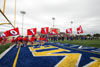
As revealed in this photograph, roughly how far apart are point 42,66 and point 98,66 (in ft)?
7.47

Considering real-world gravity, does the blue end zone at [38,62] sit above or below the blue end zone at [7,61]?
above

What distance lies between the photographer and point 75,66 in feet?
8.85

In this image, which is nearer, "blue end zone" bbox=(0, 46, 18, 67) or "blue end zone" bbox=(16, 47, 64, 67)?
"blue end zone" bbox=(16, 47, 64, 67)

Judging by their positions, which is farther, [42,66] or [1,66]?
[1,66]

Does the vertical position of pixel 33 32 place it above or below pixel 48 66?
above

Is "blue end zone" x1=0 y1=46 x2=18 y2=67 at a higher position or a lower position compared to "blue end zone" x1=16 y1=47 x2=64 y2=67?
lower

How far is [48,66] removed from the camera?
2.76m

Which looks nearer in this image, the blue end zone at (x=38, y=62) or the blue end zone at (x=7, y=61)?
the blue end zone at (x=38, y=62)

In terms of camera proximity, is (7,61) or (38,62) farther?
(7,61)

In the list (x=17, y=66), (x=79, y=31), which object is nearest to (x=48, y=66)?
(x=17, y=66)

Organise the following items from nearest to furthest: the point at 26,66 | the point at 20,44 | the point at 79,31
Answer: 1. the point at 26,66
2. the point at 20,44
3. the point at 79,31

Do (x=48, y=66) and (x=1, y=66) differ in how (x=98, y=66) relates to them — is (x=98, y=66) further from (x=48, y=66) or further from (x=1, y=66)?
(x=1, y=66)

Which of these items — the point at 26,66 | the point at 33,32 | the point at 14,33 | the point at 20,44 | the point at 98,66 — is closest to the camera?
the point at 98,66

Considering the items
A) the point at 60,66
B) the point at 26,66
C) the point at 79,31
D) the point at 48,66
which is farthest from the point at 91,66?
the point at 79,31
